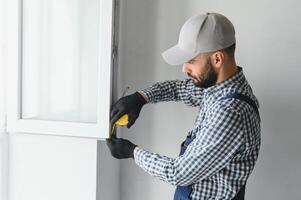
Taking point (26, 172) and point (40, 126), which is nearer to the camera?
point (40, 126)

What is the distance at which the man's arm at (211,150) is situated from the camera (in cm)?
134

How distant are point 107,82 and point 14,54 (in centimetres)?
37

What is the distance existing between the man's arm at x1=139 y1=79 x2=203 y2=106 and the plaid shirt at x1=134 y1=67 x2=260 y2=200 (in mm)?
212

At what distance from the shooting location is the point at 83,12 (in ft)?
5.41

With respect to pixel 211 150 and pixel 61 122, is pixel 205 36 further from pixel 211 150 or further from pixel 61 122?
pixel 61 122

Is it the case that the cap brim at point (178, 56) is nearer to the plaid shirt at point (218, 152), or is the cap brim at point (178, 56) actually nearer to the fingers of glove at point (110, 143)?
the plaid shirt at point (218, 152)

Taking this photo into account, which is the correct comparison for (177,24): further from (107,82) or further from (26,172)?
(26,172)

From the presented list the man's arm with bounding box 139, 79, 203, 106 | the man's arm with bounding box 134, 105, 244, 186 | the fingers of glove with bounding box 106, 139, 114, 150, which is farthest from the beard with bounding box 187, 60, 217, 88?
the fingers of glove with bounding box 106, 139, 114, 150

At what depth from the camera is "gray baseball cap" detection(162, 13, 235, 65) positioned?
1409mm

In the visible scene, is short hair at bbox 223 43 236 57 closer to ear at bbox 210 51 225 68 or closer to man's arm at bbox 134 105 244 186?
ear at bbox 210 51 225 68

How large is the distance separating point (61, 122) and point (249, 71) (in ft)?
2.63

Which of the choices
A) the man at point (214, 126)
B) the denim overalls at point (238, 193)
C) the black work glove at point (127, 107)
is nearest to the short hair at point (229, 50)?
the man at point (214, 126)

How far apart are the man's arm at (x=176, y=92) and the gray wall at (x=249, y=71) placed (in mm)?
184

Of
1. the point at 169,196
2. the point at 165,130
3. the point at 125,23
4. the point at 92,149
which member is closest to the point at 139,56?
the point at 125,23
